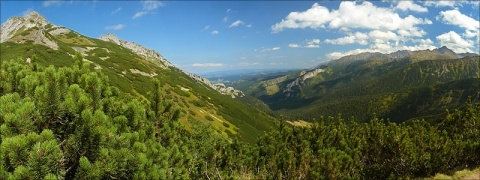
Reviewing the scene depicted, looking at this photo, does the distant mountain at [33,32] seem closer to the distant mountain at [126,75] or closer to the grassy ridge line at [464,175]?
the distant mountain at [126,75]

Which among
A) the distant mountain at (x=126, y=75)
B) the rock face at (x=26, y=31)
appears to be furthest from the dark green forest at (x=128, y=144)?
the rock face at (x=26, y=31)

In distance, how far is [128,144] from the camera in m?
8.05

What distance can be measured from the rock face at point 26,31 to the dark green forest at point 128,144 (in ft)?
299

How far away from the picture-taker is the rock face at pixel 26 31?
91.7m

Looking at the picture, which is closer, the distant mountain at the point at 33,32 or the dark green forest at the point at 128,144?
the dark green forest at the point at 128,144

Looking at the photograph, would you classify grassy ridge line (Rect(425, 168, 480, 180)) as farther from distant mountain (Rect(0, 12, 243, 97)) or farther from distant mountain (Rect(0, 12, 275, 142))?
distant mountain (Rect(0, 12, 243, 97))

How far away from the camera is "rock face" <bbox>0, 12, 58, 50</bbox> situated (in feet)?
301

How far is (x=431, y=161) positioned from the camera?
21.4 m

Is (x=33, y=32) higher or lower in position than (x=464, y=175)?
higher

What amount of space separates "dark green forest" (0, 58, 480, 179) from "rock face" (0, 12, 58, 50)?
9119 cm

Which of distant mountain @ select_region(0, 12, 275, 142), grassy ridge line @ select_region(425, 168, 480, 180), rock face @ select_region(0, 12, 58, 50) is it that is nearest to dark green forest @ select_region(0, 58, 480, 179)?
grassy ridge line @ select_region(425, 168, 480, 180)

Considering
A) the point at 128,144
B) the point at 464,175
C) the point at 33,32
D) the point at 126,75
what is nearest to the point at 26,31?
the point at 33,32

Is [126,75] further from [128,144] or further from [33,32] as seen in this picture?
[128,144]

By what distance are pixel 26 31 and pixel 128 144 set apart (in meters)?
118
